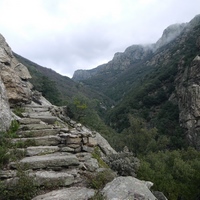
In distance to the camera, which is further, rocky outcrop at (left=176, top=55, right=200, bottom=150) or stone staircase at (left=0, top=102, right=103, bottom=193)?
rocky outcrop at (left=176, top=55, right=200, bottom=150)

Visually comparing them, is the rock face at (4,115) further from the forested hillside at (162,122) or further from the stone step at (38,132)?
the forested hillside at (162,122)

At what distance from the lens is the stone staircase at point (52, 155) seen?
8120 mm

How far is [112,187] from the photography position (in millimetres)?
7203

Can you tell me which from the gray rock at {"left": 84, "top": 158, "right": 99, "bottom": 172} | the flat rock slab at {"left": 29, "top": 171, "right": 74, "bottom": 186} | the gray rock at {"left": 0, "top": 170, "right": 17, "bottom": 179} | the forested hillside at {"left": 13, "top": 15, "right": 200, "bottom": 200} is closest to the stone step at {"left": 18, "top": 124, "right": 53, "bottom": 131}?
the gray rock at {"left": 84, "top": 158, "right": 99, "bottom": 172}

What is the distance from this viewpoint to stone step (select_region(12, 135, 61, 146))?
1092cm

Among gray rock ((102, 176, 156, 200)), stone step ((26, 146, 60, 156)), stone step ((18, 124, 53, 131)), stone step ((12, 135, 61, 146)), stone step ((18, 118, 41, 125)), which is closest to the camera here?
gray rock ((102, 176, 156, 200))

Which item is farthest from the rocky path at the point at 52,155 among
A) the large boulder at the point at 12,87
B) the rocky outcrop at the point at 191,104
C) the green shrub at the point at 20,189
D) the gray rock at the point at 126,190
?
the rocky outcrop at the point at 191,104

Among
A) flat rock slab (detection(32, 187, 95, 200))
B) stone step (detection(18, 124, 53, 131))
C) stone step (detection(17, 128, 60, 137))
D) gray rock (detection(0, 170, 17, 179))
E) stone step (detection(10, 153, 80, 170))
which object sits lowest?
flat rock slab (detection(32, 187, 95, 200))

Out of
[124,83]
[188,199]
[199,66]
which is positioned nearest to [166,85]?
[199,66]

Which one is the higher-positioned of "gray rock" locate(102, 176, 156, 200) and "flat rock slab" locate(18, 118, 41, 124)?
"flat rock slab" locate(18, 118, 41, 124)

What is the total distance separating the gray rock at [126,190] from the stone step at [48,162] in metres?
2.03

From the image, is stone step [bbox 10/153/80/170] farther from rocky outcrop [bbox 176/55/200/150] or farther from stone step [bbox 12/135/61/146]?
rocky outcrop [bbox 176/55/200/150]

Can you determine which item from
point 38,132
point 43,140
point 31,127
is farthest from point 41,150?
point 31,127

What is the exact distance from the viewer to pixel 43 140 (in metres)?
11.3
